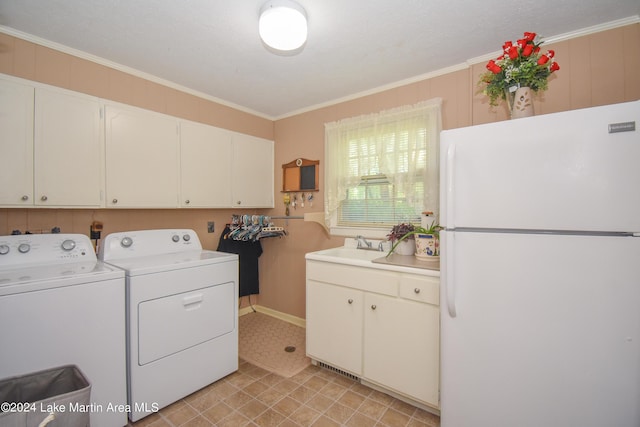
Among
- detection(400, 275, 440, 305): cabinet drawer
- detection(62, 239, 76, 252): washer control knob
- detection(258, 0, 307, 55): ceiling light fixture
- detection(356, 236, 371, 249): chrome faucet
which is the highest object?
detection(258, 0, 307, 55): ceiling light fixture

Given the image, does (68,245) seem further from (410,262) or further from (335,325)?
(410,262)

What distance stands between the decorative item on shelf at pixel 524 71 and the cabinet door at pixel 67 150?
2591 millimetres

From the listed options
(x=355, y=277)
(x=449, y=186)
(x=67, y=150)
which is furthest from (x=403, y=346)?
(x=67, y=150)

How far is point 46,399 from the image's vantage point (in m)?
1.05

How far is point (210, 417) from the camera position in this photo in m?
1.75

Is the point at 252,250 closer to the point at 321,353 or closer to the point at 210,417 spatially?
the point at 321,353

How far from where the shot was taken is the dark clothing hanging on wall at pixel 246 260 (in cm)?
307

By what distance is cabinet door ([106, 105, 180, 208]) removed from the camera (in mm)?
2119

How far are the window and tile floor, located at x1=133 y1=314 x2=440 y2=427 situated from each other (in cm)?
132

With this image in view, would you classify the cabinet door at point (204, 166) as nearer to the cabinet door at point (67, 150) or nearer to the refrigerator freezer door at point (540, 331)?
the cabinet door at point (67, 150)

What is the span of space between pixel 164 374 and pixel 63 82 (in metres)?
2.09

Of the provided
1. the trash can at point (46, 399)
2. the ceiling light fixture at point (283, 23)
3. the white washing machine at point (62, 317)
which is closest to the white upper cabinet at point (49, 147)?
the white washing machine at point (62, 317)

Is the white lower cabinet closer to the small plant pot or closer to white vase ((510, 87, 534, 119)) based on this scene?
the small plant pot

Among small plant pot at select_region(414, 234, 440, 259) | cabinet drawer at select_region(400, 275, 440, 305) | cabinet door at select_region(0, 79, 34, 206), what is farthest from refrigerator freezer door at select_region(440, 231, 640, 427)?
cabinet door at select_region(0, 79, 34, 206)
